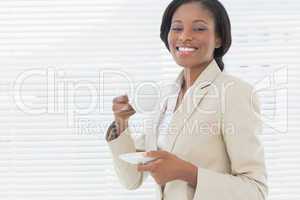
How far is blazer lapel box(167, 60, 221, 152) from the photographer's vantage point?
1171 mm

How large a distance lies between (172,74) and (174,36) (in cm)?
50

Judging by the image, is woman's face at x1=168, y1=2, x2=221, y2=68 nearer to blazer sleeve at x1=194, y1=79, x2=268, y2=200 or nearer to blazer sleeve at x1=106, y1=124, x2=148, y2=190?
blazer sleeve at x1=194, y1=79, x2=268, y2=200

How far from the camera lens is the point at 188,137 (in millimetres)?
1146

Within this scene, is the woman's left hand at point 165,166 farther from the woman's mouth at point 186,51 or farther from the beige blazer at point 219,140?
the woman's mouth at point 186,51

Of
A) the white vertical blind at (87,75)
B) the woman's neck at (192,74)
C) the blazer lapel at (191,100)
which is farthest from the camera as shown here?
the white vertical blind at (87,75)

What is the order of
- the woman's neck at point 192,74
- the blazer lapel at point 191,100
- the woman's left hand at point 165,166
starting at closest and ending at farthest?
the woman's left hand at point 165,166 < the blazer lapel at point 191,100 < the woman's neck at point 192,74

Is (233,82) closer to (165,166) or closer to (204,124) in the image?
(204,124)

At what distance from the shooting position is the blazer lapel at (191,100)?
3.84 ft

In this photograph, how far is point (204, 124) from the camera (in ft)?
3.72

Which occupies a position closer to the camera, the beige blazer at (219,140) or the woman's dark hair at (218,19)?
the beige blazer at (219,140)

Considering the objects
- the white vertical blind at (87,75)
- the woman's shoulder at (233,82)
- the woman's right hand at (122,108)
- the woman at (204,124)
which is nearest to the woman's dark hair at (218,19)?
the woman at (204,124)

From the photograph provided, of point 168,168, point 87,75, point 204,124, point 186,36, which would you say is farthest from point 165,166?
point 87,75

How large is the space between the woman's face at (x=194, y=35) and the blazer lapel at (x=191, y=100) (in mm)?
45

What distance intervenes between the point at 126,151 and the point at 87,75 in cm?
49
